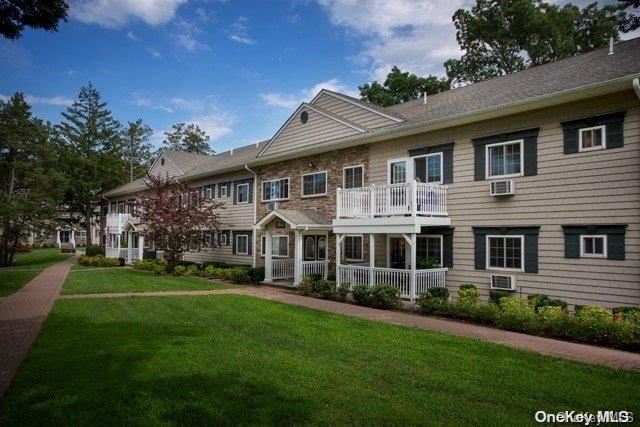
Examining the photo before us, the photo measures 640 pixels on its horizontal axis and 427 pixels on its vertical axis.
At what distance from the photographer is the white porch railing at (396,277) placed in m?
12.7

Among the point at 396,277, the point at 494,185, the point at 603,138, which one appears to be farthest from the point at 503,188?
the point at 396,277

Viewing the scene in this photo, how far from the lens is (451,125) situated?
13.1m

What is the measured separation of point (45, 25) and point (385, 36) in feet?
45.0

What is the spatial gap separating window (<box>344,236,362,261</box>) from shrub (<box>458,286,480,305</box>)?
529 centimetres

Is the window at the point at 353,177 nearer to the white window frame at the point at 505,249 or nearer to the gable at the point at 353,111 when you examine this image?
the gable at the point at 353,111

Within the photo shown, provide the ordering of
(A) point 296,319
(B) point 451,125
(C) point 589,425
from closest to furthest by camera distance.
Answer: (C) point 589,425 < (A) point 296,319 < (B) point 451,125

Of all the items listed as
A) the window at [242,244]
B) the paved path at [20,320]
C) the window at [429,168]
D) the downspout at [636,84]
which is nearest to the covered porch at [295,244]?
the window at [242,244]

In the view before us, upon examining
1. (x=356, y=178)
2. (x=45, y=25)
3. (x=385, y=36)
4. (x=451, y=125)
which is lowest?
(x=356, y=178)

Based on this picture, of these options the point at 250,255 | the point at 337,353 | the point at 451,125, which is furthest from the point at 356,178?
the point at 337,353

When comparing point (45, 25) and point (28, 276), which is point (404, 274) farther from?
point (28, 276)

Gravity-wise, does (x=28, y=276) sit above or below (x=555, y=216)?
below

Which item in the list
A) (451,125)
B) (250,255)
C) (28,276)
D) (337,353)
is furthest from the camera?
(250,255)

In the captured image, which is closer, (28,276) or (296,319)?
(296,319)
